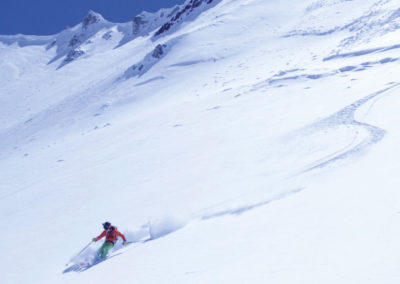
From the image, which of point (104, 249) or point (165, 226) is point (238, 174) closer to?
point (165, 226)

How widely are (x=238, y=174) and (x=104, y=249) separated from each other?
3.48 metres

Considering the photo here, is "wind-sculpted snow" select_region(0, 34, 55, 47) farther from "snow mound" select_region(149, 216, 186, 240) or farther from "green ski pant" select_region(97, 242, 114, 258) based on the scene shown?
"snow mound" select_region(149, 216, 186, 240)

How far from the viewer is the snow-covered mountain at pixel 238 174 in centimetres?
A: 463

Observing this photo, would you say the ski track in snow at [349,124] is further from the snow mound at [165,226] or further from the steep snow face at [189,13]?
the steep snow face at [189,13]

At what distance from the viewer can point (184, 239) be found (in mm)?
6172

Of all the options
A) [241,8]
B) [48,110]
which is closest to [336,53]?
[241,8]

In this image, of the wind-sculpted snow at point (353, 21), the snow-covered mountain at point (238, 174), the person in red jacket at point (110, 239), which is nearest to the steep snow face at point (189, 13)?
the wind-sculpted snow at point (353, 21)

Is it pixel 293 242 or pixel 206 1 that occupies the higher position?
pixel 206 1

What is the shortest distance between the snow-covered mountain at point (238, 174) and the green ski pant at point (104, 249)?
6.0 inches

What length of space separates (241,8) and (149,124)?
28.4 metres

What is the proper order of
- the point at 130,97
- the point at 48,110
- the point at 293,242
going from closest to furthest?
the point at 293,242, the point at 130,97, the point at 48,110

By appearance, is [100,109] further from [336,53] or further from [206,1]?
[206,1]

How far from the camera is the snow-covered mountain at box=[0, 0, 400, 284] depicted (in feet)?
15.2

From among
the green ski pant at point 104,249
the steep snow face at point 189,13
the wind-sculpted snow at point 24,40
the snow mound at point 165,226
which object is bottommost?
the green ski pant at point 104,249
